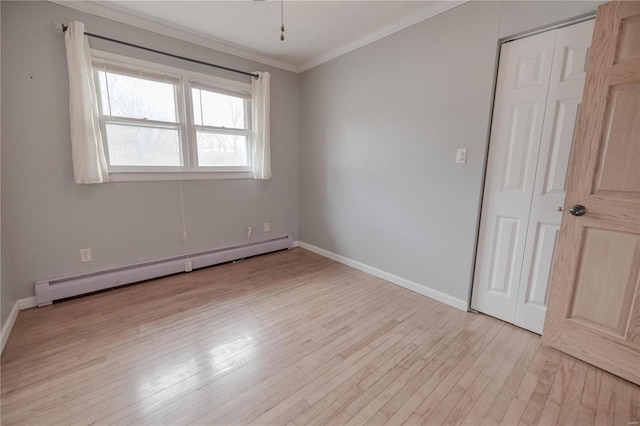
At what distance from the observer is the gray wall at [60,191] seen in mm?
2104

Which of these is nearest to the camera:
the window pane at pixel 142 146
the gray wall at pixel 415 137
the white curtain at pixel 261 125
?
the gray wall at pixel 415 137

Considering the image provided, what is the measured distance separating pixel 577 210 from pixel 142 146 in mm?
3613

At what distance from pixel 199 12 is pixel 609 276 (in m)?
3.61

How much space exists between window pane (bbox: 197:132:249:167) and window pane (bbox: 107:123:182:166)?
264 millimetres

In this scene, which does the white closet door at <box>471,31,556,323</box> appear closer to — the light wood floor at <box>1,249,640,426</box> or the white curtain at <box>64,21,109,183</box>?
the light wood floor at <box>1,249,640,426</box>

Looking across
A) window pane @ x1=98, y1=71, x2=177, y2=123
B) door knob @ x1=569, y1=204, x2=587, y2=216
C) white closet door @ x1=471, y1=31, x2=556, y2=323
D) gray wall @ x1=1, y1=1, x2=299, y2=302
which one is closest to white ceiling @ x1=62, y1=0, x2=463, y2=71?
gray wall @ x1=1, y1=1, x2=299, y2=302

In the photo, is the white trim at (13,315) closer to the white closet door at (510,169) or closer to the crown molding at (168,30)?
the crown molding at (168,30)

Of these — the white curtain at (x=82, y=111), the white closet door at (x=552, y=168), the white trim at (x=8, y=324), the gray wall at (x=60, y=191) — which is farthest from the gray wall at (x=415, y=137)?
the white trim at (x=8, y=324)

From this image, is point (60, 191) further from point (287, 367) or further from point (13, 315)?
point (287, 367)

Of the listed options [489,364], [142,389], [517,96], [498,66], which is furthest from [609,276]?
[142,389]

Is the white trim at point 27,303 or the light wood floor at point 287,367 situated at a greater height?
the white trim at point 27,303

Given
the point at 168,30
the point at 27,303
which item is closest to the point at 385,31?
the point at 168,30

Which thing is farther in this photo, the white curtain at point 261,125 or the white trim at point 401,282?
the white curtain at point 261,125

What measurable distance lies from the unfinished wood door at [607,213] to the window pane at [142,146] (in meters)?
3.42
